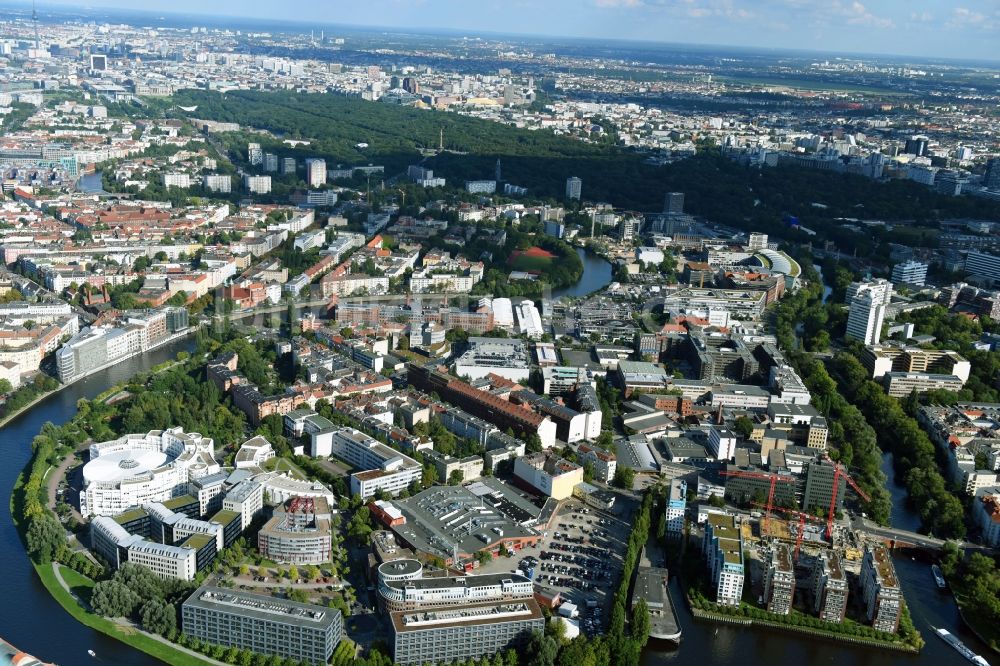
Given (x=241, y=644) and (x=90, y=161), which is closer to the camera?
(x=241, y=644)

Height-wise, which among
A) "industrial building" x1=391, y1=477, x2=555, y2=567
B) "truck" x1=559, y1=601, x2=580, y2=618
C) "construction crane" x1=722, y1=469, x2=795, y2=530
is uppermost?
"construction crane" x1=722, y1=469, x2=795, y2=530

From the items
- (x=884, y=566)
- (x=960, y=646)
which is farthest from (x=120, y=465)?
(x=960, y=646)

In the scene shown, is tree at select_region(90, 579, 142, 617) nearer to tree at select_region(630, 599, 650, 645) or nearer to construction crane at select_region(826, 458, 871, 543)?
tree at select_region(630, 599, 650, 645)

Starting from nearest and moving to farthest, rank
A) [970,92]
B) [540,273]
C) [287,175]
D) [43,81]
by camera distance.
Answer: [540,273]
[287,175]
[43,81]
[970,92]

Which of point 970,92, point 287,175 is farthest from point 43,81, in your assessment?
point 970,92

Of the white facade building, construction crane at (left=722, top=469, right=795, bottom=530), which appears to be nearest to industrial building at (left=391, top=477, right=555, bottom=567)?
construction crane at (left=722, top=469, right=795, bottom=530)

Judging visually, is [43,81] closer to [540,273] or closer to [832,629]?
[540,273]
